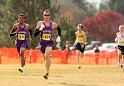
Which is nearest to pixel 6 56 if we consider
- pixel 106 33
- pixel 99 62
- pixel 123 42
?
pixel 99 62

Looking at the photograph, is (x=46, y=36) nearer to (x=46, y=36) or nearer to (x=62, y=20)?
(x=46, y=36)

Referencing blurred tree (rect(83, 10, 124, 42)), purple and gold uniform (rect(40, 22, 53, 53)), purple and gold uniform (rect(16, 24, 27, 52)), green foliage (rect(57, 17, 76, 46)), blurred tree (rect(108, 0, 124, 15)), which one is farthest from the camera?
blurred tree (rect(108, 0, 124, 15))

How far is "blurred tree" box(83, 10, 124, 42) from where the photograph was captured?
104 m

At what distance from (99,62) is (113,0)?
9898cm

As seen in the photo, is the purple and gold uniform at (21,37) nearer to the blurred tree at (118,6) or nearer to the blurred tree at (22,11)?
the blurred tree at (22,11)

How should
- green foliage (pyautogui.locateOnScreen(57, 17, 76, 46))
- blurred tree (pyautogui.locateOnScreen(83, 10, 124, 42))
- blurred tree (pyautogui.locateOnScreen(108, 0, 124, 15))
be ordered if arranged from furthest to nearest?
blurred tree (pyautogui.locateOnScreen(108, 0, 124, 15)) → blurred tree (pyautogui.locateOnScreen(83, 10, 124, 42)) → green foliage (pyautogui.locateOnScreen(57, 17, 76, 46))

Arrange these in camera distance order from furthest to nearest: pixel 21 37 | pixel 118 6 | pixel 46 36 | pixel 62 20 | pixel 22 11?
pixel 118 6, pixel 62 20, pixel 22 11, pixel 21 37, pixel 46 36

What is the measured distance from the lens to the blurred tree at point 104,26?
104 meters

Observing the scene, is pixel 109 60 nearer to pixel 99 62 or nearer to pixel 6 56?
pixel 99 62

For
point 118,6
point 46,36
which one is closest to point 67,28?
point 46,36

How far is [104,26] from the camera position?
104 m

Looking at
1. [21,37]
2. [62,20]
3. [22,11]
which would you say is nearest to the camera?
[21,37]

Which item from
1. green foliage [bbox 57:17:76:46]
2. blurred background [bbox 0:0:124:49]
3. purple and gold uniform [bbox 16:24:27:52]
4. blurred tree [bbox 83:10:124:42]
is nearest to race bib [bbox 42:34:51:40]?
purple and gold uniform [bbox 16:24:27:52]

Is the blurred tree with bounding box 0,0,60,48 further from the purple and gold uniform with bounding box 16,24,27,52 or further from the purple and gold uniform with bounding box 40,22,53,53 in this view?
the purple and gold uniform with bounding box 40,22,53,53
